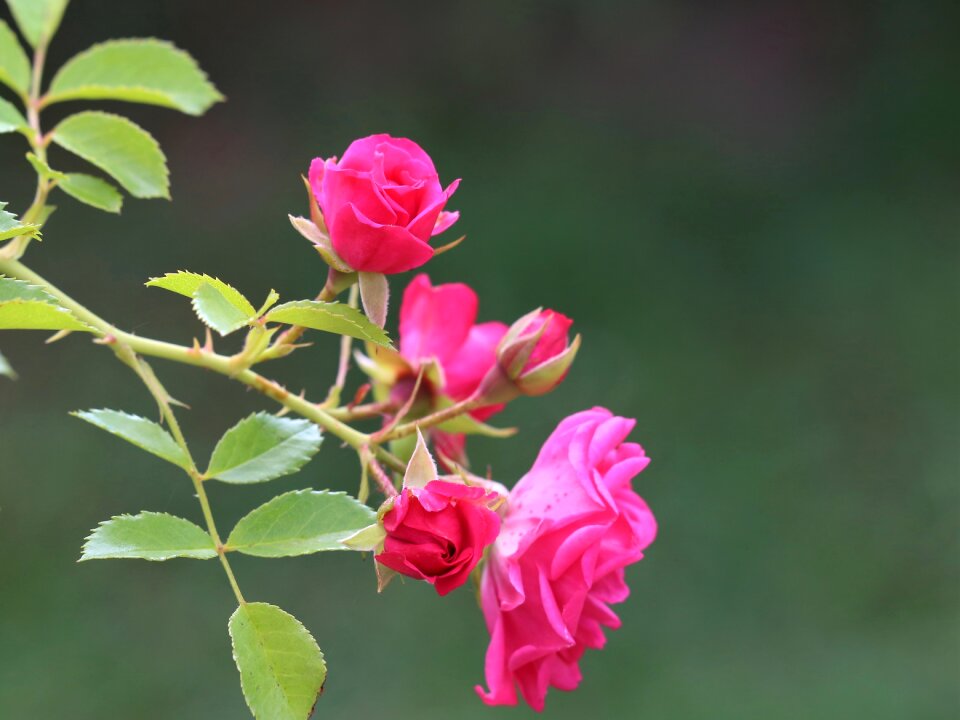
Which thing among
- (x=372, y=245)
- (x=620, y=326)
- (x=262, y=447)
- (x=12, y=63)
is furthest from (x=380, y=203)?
(x=620, y=326)

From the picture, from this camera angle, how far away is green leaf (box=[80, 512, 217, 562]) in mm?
402

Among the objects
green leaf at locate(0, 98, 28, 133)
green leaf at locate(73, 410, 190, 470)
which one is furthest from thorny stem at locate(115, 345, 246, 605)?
green leaf at locate(0, 98, 28, 133)

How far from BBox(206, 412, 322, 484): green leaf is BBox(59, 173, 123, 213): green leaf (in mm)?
119

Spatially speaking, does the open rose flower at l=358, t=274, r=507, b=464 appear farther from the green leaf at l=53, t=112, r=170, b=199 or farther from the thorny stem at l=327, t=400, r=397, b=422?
the green leaf at l=53, t=112, r=170, b=199

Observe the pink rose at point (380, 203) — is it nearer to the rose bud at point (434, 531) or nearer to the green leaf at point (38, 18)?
the rose bud at point (434, 531)

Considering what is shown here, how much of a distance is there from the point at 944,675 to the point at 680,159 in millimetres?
1264

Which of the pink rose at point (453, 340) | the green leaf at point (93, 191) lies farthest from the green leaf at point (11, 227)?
the pink rose at point (453, 340)

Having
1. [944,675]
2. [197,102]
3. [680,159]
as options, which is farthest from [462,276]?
[197,102]

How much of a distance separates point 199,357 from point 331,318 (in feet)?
0.28

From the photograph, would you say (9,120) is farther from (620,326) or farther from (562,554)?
(620,326)

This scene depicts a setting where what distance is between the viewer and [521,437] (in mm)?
1900

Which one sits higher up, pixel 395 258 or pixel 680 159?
pixel 395 258

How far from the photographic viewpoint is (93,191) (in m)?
0.52

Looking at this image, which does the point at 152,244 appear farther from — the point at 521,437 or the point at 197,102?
the point at 197,102
